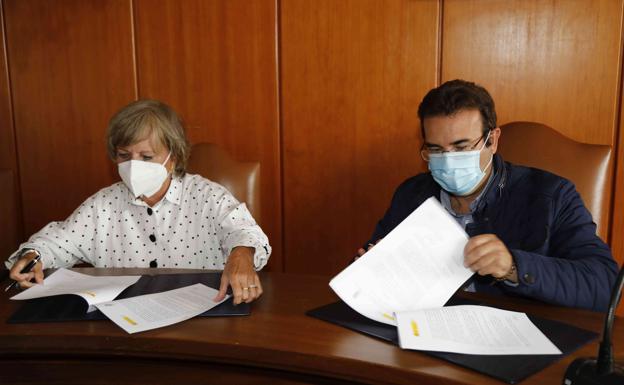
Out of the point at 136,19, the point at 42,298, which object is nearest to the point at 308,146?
the point at 136,19

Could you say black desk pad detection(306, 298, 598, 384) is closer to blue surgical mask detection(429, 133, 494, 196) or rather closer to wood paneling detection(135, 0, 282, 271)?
blue surgical mask detection(429, 133, 494, 196)

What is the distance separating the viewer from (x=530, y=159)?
174cm

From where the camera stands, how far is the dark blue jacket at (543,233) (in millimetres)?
1172

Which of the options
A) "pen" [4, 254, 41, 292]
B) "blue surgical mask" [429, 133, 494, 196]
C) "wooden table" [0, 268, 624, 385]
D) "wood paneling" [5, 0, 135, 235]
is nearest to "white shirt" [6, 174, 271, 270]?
"pen" [4, 254, 41, 292]

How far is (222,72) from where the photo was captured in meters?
2.69

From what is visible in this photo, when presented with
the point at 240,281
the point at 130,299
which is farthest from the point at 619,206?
the point at 130,299

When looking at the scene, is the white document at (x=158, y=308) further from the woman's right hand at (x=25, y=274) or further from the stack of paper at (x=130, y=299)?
the woman's right hand at (x=25, y=274)

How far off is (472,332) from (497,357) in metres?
0.10

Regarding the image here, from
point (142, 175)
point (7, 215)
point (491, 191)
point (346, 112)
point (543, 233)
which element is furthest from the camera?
point (346, 112)

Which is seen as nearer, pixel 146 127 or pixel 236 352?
pixel 236 352

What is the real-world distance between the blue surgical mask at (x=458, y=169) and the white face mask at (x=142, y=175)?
88 centimetres

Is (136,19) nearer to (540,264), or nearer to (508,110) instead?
(508,110)

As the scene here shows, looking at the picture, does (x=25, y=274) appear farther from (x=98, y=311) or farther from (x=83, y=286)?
(x=98, y=311)

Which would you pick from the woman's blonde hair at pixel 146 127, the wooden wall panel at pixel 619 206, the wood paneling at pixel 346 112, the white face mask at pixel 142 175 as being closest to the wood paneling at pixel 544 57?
the wooden wall panel at pixel 619 206
